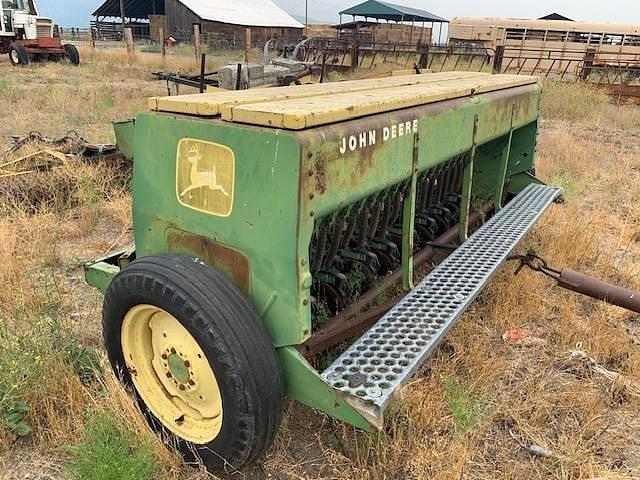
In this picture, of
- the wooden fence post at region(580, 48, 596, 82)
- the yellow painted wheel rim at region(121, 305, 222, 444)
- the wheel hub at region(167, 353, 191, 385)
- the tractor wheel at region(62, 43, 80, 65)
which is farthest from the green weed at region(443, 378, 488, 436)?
the tractor wheel at region(62, 43, 80, 65)

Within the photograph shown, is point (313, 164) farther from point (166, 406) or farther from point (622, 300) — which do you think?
point (622, 300)

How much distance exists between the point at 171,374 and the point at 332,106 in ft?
3.94

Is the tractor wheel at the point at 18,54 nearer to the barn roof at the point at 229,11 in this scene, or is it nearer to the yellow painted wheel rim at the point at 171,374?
the barn roof at the point at 229,11

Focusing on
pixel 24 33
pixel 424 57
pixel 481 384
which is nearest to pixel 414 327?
pixel 481 384

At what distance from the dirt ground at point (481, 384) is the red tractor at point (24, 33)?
628 inches

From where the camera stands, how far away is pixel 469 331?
303cm

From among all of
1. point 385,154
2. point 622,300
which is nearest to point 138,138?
point 385,154

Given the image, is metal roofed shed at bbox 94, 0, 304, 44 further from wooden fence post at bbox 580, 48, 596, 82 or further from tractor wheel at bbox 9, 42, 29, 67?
wooden fence post at bbox 580, 48, 596, 82

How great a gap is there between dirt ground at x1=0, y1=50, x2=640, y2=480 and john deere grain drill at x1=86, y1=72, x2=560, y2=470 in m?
0.27

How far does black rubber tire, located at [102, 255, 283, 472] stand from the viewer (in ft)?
5.73

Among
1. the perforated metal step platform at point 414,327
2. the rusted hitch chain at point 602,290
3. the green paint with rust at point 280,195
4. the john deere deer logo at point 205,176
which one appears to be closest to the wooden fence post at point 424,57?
the perforated metal step platform at point 414,327

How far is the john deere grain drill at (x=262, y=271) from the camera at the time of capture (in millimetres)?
1760

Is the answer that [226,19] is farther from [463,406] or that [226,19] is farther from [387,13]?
[463,406]

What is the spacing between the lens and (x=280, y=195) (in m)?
1.75
